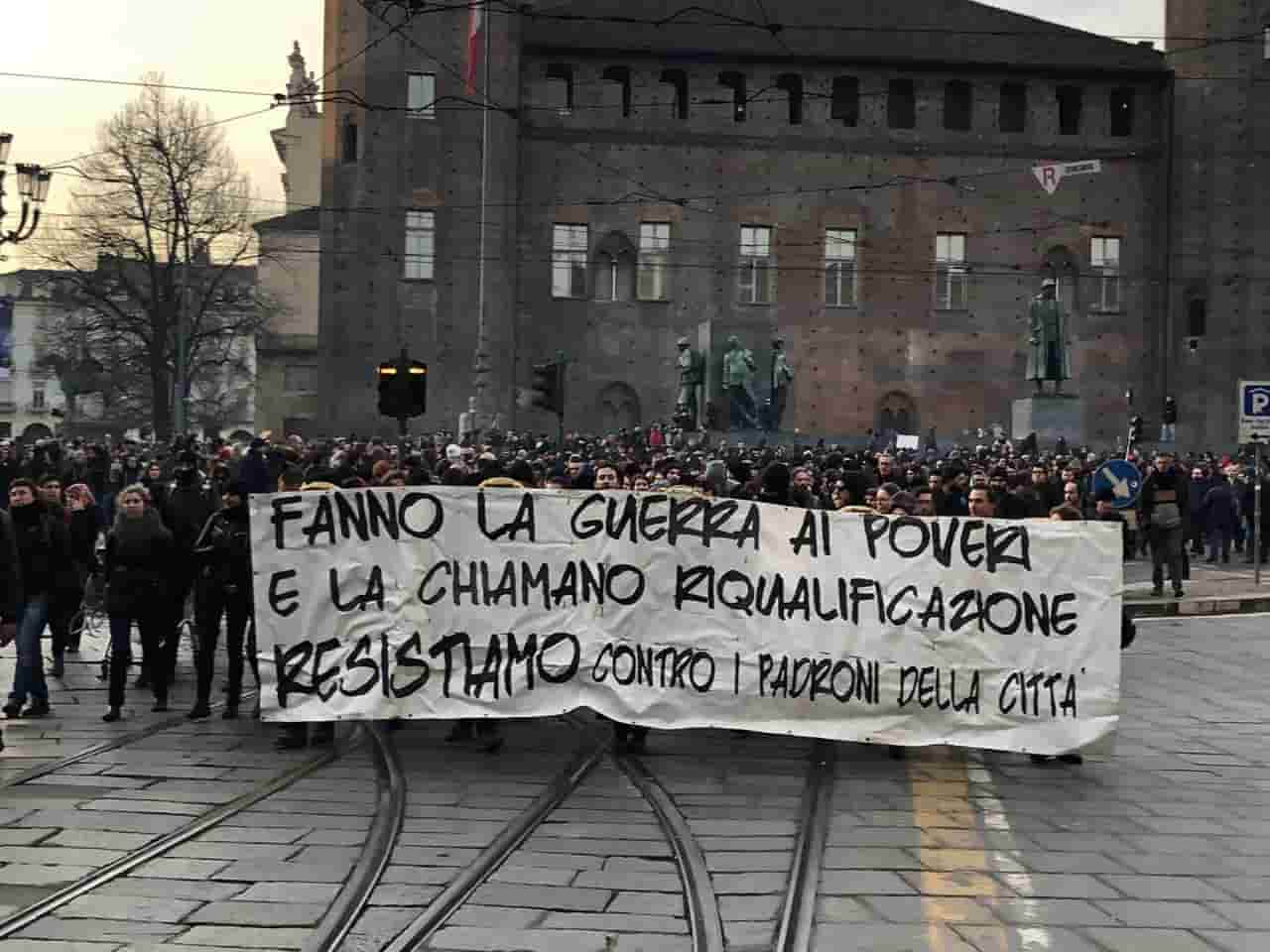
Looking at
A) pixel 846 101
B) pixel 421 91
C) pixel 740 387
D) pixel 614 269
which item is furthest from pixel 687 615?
pixel 846 101

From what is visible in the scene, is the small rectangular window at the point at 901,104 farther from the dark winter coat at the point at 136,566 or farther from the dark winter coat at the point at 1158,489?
the dark winter coat at the point at 136,566

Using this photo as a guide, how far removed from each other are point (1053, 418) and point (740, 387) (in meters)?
11.4

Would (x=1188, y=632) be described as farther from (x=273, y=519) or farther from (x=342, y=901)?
(x=342, y=901)

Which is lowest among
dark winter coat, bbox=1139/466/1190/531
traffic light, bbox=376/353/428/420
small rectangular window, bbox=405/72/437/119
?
dark winter coat, bbox=1139/466/1190/531

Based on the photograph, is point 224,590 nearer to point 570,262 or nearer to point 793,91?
point 570,262

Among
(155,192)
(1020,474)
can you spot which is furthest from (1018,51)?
(1020,474)

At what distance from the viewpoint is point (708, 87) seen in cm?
5606

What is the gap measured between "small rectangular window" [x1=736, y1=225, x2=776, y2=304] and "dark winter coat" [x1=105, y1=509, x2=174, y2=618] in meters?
47.0

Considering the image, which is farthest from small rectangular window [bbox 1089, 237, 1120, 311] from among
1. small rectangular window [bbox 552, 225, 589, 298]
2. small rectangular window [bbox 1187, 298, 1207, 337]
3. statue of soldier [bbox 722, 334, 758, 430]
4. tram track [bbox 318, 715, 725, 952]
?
tram track [bbox 318, 715, 725, 952]

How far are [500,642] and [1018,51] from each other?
53.1 m

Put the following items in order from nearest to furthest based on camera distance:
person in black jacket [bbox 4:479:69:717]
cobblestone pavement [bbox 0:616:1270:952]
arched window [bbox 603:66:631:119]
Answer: cobblestone pavement [bbox 0:616:1270:952]
person in black jacket [bbox 4:479:69:717]
arched window [bbox 603:66:631:119]

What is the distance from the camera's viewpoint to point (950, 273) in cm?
5747

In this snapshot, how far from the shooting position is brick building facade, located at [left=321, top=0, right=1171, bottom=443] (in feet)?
182

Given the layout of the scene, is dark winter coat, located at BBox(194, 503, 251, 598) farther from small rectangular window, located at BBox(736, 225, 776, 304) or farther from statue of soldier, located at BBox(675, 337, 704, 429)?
small rectangular window, located at BBox(736, 225, 776, 304)
